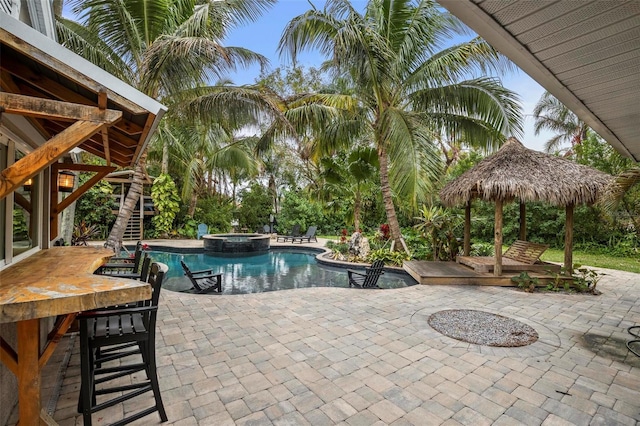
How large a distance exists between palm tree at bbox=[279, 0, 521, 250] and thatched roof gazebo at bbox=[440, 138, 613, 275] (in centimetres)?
88

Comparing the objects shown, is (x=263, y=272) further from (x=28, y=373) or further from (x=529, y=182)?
(x=28, y=373)

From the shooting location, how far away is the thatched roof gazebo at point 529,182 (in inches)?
259

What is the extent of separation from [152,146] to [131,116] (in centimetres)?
1471

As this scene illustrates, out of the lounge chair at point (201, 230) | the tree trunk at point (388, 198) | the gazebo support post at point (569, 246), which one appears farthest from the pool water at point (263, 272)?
the gazebo support post at point (569, 246)

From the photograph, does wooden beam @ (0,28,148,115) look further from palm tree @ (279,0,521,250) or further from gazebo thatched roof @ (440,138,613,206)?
gazebo thatched roof @ (440,138,613,206)

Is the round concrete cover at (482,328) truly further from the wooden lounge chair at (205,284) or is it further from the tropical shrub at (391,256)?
the wooden lounge chair at (205,284)

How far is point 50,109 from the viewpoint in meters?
1.79

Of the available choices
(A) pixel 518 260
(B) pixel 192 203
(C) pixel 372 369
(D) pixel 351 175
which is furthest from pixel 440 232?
(B) pixel 192 203

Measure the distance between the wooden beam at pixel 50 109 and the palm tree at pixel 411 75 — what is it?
6.27 m

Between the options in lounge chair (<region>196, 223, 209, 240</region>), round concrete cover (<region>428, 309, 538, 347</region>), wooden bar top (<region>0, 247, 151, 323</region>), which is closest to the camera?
wooden bar top (<region>0, 247, 151, 323</region>)

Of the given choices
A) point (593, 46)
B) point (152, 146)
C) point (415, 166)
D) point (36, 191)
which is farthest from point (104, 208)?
point (593, 46)

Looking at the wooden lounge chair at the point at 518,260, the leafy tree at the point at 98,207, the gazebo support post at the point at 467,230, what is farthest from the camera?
the leafy tree at the point at 98,207

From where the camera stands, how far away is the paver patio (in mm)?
2541

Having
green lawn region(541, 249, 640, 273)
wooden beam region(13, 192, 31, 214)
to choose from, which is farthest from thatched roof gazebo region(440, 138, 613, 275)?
wooden beam region(13, 192, 31, 214)
